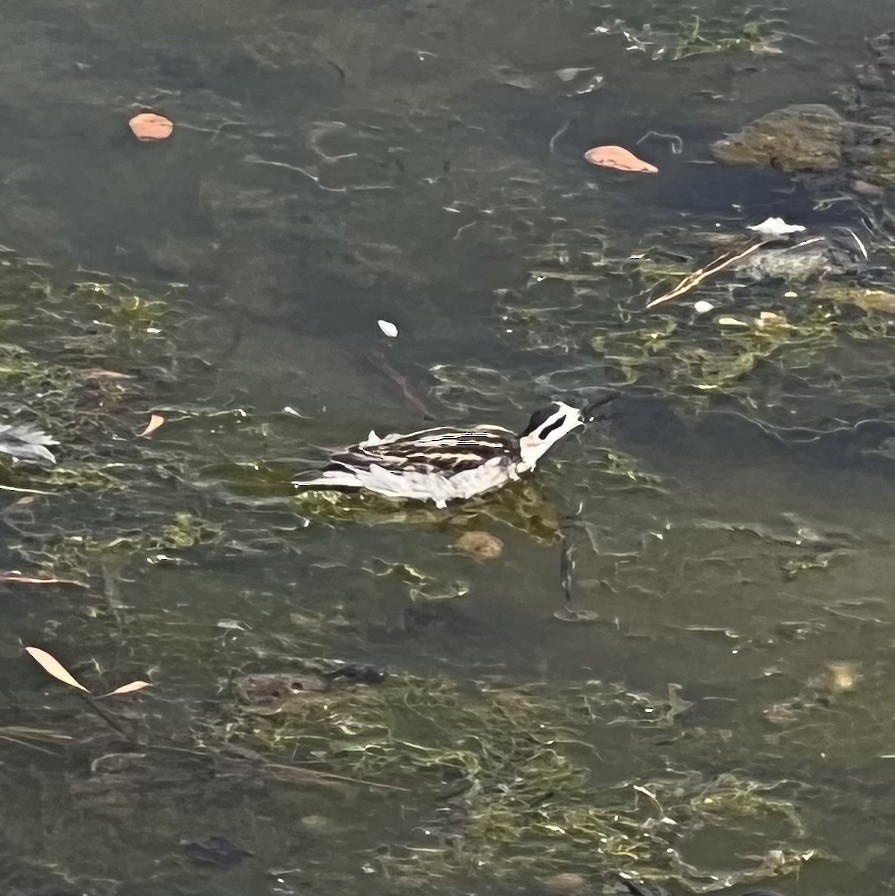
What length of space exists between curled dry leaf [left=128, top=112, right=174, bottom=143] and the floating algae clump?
3375 millimetres

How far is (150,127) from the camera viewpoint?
7.09 metres

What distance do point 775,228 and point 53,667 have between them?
146 inches

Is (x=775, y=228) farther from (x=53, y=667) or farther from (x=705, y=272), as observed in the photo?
(x=53, y=667)

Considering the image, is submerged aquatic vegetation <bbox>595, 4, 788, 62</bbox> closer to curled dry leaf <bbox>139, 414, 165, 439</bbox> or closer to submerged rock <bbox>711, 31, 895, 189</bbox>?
submerged rock <bbox>711, 31, 895, 189</bbox>

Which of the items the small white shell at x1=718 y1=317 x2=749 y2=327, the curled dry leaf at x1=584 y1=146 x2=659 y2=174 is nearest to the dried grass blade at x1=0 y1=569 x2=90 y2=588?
the small white shell at x1=718 y1=317 x2=749 y2=327

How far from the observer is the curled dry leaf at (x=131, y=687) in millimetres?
4750

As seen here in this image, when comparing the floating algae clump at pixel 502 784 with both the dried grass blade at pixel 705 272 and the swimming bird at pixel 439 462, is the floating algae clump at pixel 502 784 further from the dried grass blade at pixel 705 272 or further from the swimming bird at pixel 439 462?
the dried grass blade at pixel 705 272

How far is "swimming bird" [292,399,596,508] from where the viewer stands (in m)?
5.29

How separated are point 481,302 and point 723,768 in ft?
8.07

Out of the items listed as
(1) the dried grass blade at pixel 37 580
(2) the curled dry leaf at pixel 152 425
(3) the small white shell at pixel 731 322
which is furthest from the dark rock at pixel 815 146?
(1) the dried grass blade at pixel 37 580

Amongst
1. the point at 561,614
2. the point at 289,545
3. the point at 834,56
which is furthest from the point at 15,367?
the point at 834,56

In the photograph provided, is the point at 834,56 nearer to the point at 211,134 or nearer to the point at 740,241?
the point at 740,241

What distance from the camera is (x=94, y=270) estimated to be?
638 centimetres

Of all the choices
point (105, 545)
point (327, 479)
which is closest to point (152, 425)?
point (105, 545)
